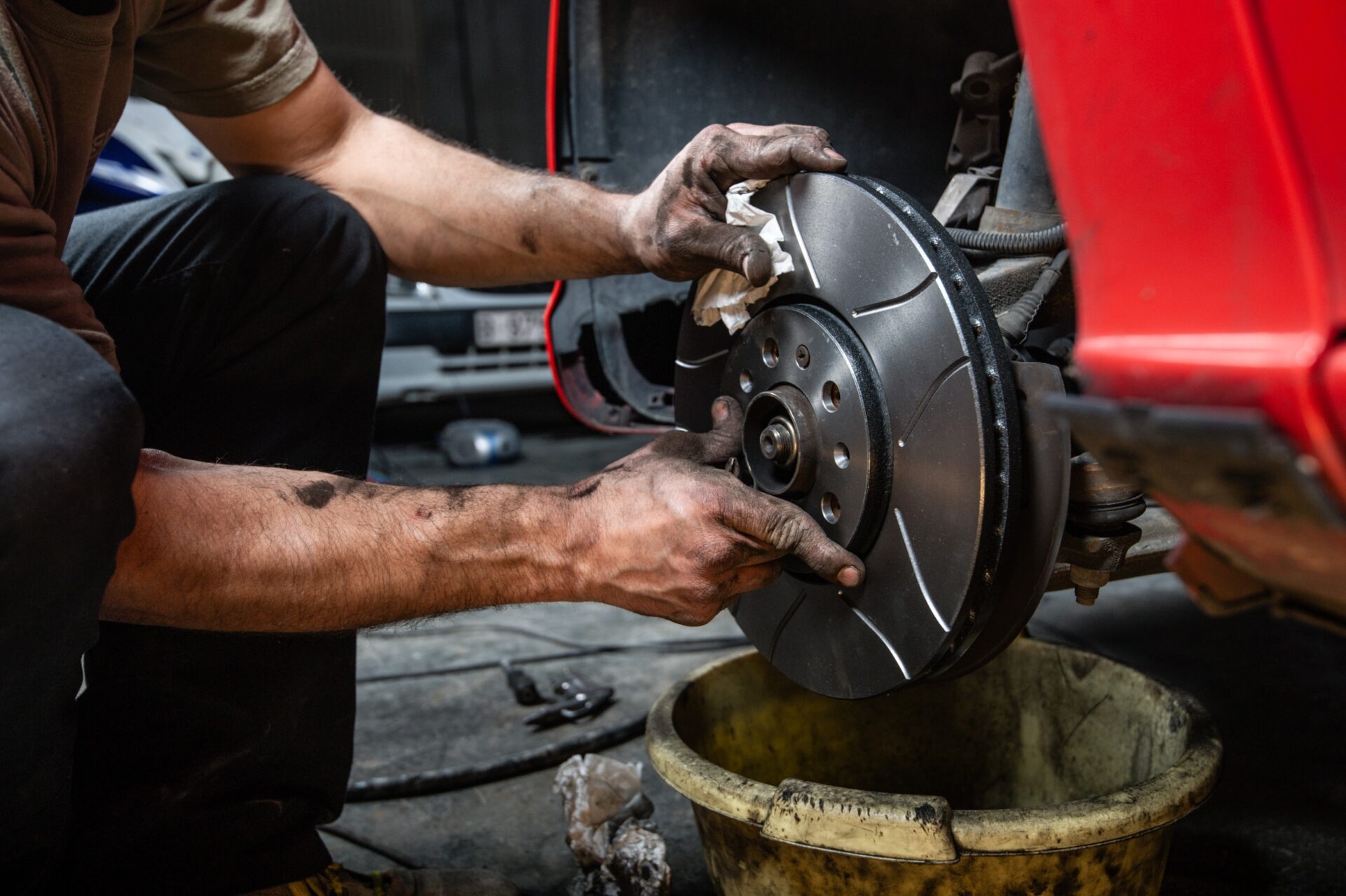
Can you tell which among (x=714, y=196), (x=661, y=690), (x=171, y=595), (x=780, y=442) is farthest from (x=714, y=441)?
(x=661, y=690)

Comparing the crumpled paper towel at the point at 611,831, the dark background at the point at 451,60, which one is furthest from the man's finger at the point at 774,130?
the dark background at the point at 451,60

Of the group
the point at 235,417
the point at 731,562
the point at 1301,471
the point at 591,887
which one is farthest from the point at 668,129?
the point at 1301,471

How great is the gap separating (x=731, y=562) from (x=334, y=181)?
0.80m

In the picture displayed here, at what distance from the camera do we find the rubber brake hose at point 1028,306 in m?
0.81

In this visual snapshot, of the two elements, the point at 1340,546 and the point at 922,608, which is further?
the point at 922,608

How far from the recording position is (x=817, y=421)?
0.85 m

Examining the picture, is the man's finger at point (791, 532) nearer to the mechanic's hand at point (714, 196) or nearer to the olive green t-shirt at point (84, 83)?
the mechanic's hand at point (714, 196)

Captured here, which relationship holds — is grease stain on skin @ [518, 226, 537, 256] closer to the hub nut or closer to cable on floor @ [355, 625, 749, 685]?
the hub nut

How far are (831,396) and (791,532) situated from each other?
4.8 inches

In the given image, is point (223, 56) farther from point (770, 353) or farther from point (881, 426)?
point (881, 426)

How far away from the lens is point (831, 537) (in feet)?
2.80

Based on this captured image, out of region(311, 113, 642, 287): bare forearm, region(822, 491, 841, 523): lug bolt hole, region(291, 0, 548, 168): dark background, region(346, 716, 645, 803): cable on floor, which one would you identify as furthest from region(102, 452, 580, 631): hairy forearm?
region(291, 0, 548, 168): dark background

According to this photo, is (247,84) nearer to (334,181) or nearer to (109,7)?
(334,181)

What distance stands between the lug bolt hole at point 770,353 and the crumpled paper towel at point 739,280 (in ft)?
0.17
